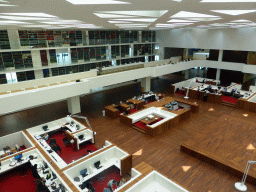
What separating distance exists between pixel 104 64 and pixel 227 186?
1780cm

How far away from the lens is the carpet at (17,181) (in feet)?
26.0

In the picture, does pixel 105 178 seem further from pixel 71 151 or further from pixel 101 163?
pixel 71 151

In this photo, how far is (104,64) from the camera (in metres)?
22.3

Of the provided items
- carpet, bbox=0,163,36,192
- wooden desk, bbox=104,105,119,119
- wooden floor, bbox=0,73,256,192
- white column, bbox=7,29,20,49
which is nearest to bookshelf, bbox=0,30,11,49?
white column, bbox=7,29,20,49

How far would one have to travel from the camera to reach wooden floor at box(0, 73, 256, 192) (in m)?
8.26

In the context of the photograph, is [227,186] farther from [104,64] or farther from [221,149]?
[104,64]

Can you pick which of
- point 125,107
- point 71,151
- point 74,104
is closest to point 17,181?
point 71,151

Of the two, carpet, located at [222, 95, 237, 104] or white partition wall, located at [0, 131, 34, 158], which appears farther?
carpet, located at [222, 95, 237, 104]

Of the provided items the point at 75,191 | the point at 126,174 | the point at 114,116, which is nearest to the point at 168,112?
the point at 114,116

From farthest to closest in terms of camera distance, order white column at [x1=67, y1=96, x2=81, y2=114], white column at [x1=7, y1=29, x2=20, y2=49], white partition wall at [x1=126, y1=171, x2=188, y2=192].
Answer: white column at [x1=7, y1=29, x2=20, y2=49]
white column at [x1=67, y1=96, x2=81, y2=114]
white partition wall at [x1=126, y1=171, x2=188, y2=192]

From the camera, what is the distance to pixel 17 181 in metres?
8.37

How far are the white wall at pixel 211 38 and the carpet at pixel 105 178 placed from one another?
62.9 feet

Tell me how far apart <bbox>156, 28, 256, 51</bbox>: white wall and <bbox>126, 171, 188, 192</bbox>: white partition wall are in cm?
1879

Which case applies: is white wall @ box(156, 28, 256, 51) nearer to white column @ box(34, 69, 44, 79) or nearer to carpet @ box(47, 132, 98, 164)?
white column @ box(34, 69, 44, 79)
